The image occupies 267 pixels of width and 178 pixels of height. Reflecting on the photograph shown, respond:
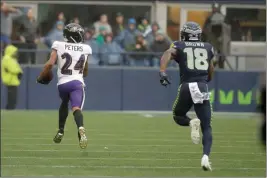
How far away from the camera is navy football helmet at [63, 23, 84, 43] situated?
10.7 meters

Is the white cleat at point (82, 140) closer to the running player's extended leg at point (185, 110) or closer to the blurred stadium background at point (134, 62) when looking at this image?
the running player's extended leg at point (185, 110)

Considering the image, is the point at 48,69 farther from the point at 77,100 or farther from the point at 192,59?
the point at 192,59

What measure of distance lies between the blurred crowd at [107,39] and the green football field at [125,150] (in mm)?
3884

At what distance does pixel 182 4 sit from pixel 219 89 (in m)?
3.51

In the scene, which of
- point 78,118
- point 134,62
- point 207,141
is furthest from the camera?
point 134,62

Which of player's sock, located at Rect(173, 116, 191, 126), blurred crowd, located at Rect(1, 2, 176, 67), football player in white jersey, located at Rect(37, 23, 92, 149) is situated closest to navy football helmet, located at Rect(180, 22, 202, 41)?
player's sock, located at Rect(173, 116, 191, 126)

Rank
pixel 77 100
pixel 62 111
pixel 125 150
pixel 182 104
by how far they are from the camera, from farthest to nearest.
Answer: pixel 125 150 → pixel 62 111 → pixel 77 100 → pixel 182 104

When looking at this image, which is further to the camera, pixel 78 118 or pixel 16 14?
pixel 16 14

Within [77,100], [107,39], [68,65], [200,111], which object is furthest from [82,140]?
[107,39]

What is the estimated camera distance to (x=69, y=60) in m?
10.7

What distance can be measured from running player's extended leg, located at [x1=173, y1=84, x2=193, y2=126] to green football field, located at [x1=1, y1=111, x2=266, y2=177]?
58 cm

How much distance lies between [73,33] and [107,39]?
33.3ft

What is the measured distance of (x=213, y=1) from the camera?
22.8 meters

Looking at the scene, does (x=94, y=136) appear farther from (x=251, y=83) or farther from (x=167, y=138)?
(x=251, y=83)
